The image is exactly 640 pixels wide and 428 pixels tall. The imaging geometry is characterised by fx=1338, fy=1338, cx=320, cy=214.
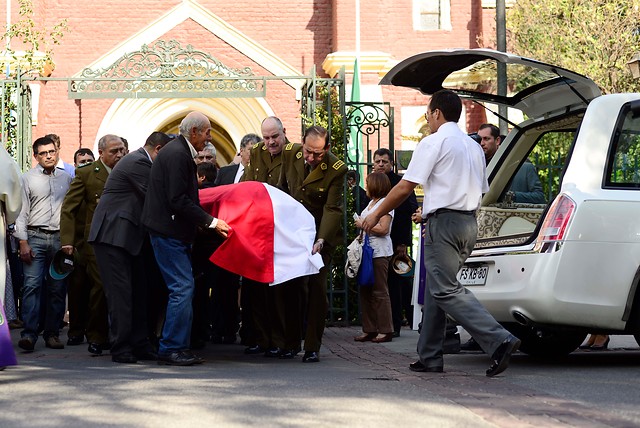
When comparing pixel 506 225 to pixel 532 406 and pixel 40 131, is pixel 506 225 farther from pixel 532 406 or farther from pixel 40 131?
pixel 40 131

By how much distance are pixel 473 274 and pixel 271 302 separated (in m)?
2.07

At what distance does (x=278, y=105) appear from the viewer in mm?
30688

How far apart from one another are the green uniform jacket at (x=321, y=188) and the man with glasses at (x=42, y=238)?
8.30 feet

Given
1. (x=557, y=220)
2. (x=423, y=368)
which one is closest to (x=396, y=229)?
(x=423, y=368)

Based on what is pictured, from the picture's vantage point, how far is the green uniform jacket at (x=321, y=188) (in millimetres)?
10992

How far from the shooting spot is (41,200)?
12.7 meters

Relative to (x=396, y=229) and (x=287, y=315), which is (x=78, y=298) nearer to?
(x=287, y=315)

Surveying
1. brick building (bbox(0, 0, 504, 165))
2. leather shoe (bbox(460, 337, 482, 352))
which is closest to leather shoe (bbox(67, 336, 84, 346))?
leather shoe (bbox(460, 337, 482, 352))

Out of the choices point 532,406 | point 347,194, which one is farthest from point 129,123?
point 532,406

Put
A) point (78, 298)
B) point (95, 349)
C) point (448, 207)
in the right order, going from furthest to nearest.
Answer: point (78, 298) < point (95, 349) < point (448, 207)

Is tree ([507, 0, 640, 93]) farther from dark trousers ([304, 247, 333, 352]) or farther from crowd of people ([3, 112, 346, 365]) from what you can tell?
dark trousers ([304, 247, 333, 352])

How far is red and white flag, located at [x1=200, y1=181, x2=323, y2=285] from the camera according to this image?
10.8 meters

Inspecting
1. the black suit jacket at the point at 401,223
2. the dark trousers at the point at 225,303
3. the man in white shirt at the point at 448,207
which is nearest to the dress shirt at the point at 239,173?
the dark trousers at the point at 225,303

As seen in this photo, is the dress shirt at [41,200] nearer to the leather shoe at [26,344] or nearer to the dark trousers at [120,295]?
the leather shoe at [26,344]
